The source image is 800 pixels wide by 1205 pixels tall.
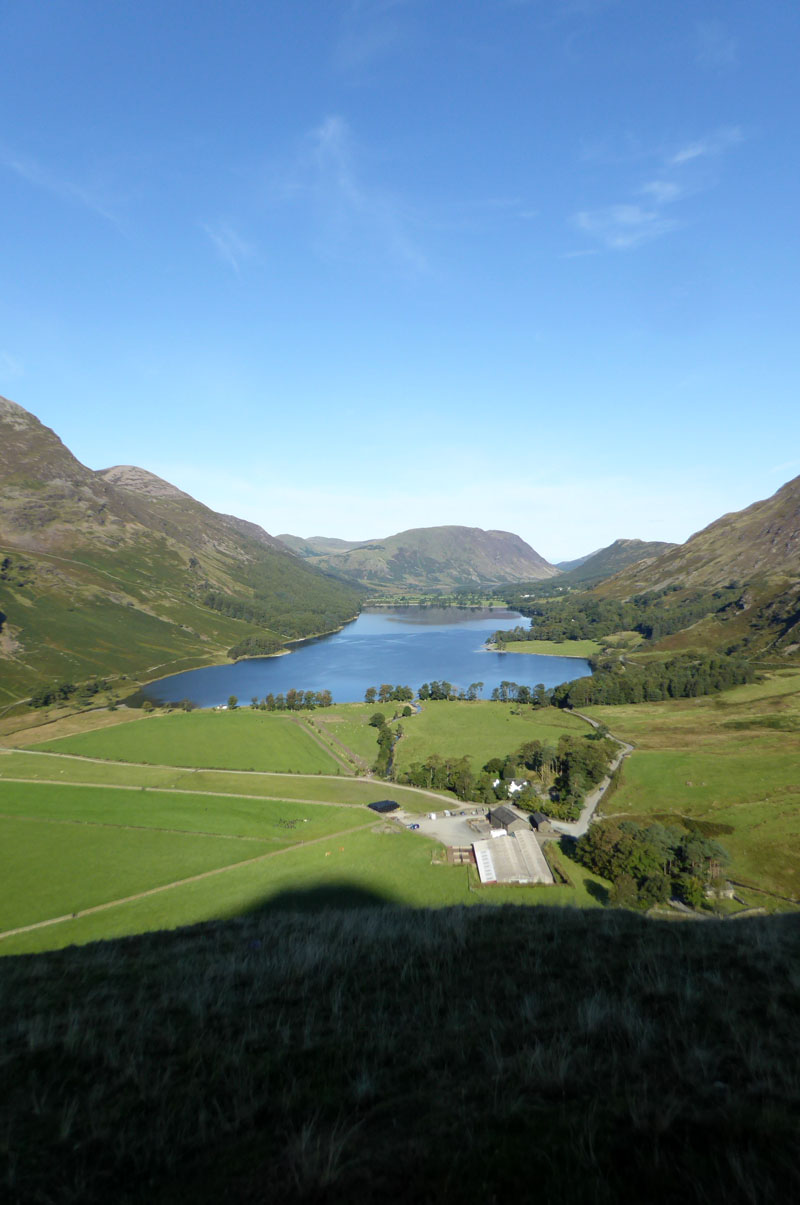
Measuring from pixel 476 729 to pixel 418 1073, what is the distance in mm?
110472

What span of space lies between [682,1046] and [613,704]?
137625 millimetres

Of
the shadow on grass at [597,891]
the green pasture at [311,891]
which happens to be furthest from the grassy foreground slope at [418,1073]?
the shadow on grass at [597,891]

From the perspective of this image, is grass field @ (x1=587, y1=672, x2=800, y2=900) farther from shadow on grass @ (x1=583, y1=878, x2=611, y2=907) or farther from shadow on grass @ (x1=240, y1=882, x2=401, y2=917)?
shadow on grass @ (x1=240, y1=882, x2=401, y2=917)

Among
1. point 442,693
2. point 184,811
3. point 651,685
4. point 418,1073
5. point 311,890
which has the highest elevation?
point 418,1073

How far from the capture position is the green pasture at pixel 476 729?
320ft

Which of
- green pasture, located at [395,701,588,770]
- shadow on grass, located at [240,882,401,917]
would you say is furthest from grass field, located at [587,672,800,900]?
shadow on grass, located at [240,882,401,917]

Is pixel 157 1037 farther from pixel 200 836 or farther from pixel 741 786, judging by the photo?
pixel 741 786

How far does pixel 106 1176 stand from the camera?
4.19m

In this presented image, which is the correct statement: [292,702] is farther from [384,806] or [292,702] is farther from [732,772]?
[732,772]

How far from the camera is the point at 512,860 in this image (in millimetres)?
52250

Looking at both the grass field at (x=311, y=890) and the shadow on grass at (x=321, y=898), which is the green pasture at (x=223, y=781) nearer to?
the grass field at (x=311, y=890)

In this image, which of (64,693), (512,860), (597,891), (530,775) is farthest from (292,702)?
(597,891)

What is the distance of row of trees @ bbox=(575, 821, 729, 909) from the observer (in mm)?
44219

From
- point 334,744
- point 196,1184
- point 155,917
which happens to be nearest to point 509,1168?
point 196,1184
